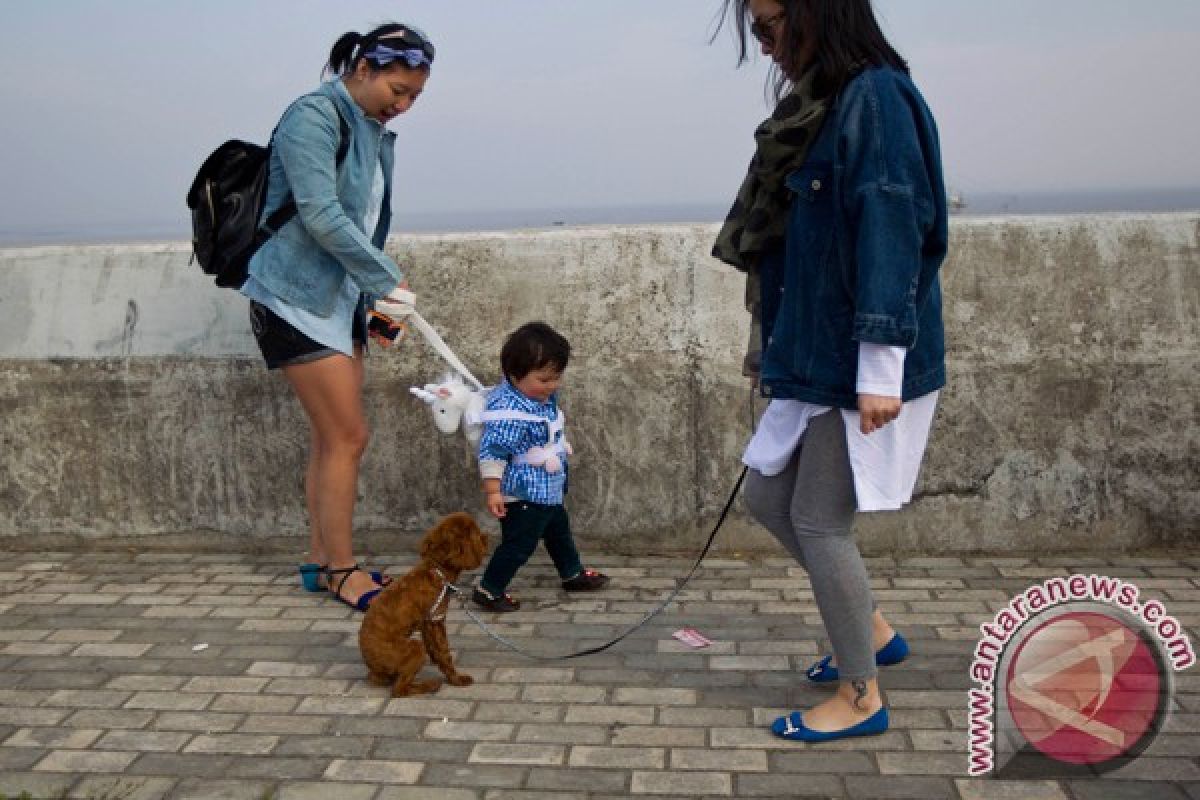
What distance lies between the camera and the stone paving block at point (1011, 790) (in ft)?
10.6

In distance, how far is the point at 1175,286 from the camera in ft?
17.1

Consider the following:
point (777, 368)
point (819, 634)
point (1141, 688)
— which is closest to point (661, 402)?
point (819, 634)

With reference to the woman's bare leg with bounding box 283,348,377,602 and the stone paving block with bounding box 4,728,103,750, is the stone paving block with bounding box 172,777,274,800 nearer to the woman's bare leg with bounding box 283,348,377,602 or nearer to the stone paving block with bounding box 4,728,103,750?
the stone paving block with bounding box 4,728,103,750

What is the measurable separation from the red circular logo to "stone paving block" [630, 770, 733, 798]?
33.6 inches

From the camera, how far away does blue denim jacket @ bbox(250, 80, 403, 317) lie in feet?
14.5

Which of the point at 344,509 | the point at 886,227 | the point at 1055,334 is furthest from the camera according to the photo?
the point at 1055,334

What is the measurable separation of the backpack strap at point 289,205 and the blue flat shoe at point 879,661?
7.73 ft

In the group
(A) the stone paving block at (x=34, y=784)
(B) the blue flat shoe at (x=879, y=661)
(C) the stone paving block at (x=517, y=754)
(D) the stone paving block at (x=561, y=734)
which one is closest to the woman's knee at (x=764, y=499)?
(B) the blue flat shoe at (x=879, y=661)

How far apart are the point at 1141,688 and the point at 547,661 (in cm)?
182

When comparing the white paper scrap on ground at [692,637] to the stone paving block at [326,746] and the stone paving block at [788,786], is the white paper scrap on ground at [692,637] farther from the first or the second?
the stone paving block at [326,746]

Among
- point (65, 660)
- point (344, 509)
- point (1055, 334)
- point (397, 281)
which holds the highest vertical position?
point (397, 281)

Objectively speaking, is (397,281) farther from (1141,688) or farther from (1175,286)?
(1175,286)

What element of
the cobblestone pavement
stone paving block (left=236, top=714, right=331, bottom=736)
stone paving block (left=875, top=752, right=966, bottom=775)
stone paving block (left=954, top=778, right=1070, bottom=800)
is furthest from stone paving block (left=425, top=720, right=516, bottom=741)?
stone paving block (left=954, top=778, right=1070, bottom=800)

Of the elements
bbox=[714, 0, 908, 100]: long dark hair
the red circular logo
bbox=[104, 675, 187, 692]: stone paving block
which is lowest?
bbox=[104, 675, 187, 692]: stone paving block
